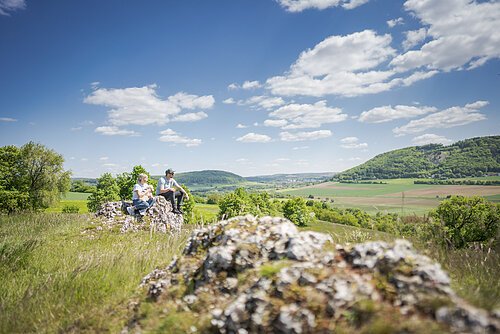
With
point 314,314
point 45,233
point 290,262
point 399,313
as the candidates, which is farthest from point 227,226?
point 45,233

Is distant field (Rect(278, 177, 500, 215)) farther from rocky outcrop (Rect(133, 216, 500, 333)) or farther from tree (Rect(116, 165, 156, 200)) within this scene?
tree (Rect(116, 165, 156, 200))

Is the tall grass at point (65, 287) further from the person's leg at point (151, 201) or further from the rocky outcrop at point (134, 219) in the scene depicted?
the person's leg at point (151, 201)

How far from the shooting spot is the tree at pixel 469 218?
4103 centimetres

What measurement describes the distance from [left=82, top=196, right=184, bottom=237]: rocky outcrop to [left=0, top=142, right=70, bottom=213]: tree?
3557 centimetres

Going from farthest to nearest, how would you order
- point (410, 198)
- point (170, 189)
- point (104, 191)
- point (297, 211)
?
point (297, 211), point (104, 191), point (170, 189), point (410, 198)

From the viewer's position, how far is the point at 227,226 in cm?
447

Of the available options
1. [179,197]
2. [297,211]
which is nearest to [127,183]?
[179,197]

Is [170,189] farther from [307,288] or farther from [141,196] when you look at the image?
[307,288]

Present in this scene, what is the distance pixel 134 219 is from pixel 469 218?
49566 mm

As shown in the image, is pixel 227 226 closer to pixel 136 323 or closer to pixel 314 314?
pixel 136 323

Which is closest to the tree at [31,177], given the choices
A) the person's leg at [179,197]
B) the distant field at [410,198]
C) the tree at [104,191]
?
the tree at [104,191]

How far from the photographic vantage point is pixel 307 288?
2873 millimetres

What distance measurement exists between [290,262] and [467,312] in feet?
5.69

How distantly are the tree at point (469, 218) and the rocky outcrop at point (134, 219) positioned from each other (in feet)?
134
